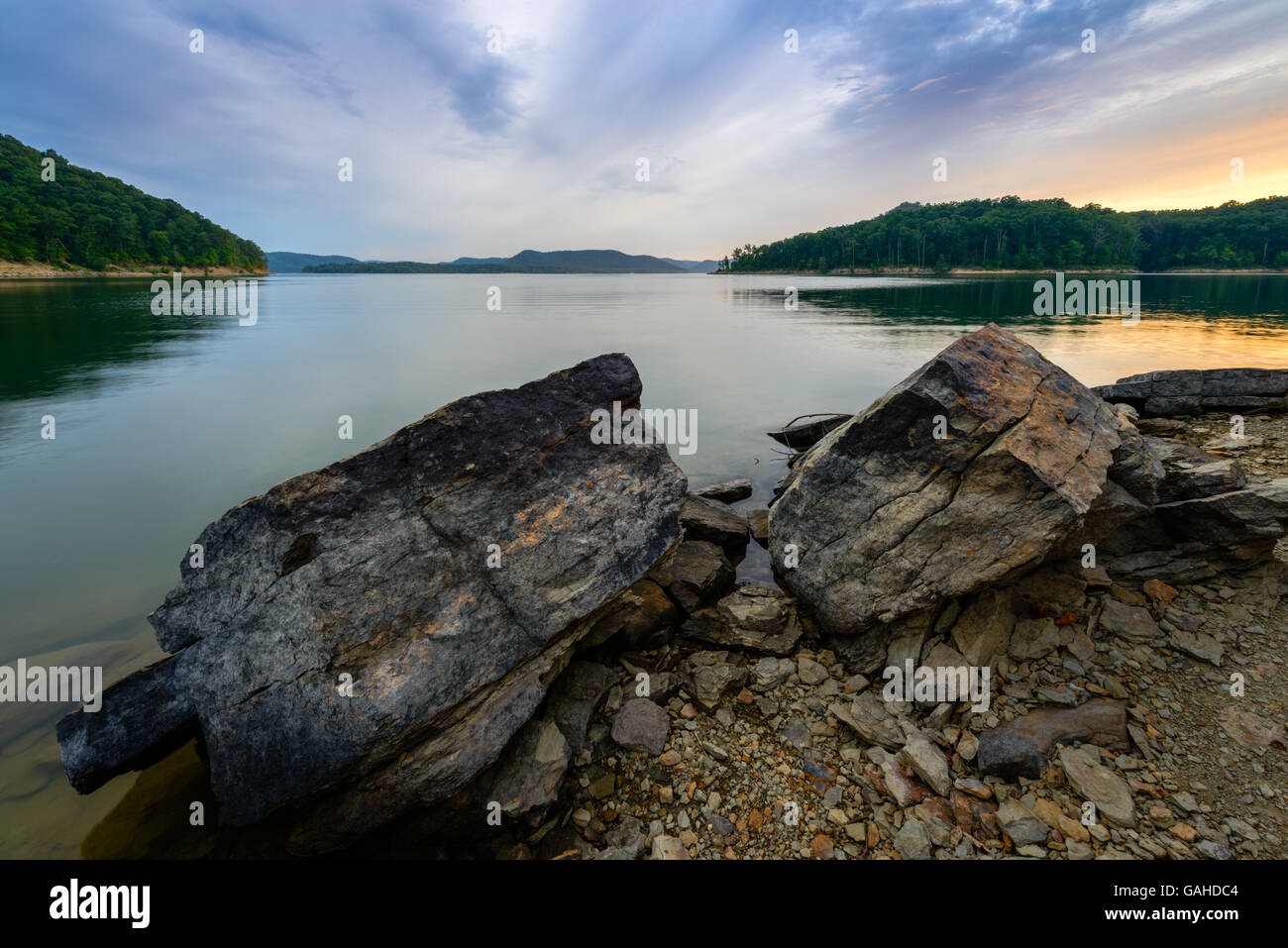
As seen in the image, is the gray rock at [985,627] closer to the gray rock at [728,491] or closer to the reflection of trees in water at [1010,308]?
the gray rock at [728,491]

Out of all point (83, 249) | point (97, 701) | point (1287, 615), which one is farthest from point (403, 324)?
point (83, 249)

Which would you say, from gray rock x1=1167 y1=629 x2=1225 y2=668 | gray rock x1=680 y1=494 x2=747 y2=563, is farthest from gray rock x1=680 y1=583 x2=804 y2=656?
gray rock x1=1167 y1=629 x2=1225 y2=668

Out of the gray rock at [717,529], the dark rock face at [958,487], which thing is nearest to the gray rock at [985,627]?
the dark rock face at [958,487]

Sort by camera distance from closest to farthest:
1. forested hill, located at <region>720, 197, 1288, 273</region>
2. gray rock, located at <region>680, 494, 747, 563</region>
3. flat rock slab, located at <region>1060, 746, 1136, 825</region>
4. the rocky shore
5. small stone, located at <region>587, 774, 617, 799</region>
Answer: flat rock slab, located at <region>1060, 746, 1136, 825</region> → the rocky shore → small stone, located at <region>587, 774, 617, 799</region> → gray rock, located at <region>680, 494, 747, 563</region> → forested hill, located at <region>720, 197, 1288, 273</region>

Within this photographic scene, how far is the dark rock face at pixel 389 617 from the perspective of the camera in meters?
5.68

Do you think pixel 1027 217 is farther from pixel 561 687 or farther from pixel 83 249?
pixel 83 249

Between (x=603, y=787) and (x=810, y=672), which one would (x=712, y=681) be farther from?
(x=603, y=787)

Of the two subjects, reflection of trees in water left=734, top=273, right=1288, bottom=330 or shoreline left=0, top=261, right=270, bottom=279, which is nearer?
reflection of trees in water left=734, top=273, right=1288, bottom=330

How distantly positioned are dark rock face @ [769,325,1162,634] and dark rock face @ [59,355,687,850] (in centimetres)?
276

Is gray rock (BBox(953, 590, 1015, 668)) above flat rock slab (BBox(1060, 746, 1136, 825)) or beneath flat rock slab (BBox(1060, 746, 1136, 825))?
above

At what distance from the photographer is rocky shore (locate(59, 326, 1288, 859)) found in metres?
5.70

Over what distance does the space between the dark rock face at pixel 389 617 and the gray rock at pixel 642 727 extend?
91 centimetres

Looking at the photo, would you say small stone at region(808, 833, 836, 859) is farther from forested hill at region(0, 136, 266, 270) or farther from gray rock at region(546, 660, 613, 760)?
forested hill at region(0, 136, 266, 270)

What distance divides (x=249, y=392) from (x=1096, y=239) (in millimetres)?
210724
